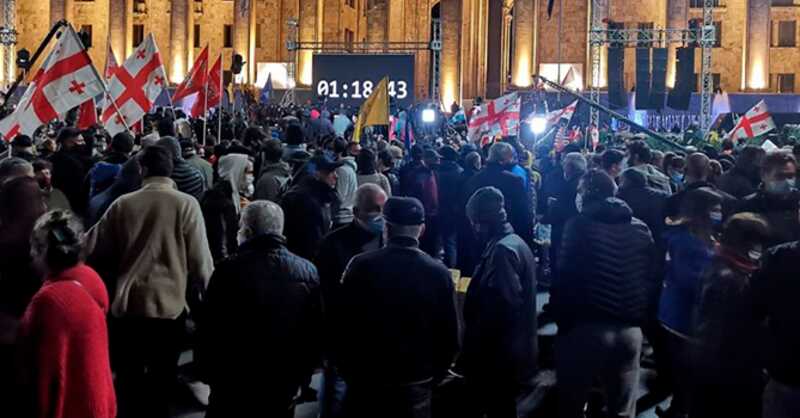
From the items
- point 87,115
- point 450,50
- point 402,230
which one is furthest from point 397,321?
point 450,50

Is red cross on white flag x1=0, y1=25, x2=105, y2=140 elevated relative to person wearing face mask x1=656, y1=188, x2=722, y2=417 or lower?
elevated

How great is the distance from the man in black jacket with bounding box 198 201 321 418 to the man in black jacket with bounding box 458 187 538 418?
1.13m

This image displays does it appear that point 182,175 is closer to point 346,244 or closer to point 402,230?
point 346,244

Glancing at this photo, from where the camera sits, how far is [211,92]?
54.9 feet

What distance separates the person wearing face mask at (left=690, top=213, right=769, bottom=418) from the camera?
5.23m

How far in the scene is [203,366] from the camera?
5.55m

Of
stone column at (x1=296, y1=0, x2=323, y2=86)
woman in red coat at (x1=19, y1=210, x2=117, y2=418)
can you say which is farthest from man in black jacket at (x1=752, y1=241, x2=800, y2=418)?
stone column at (x1=296, y1=0, x2=323, y2=86)

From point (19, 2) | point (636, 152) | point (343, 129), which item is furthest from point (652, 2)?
point (636, 152)

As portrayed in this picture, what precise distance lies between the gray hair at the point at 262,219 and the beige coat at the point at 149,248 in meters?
1.14

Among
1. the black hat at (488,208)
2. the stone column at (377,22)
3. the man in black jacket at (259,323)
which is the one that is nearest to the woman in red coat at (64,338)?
the man in black jacket at (259,323)

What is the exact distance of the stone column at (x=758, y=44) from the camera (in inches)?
1967

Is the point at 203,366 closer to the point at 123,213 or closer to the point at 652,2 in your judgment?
the point at 123,213

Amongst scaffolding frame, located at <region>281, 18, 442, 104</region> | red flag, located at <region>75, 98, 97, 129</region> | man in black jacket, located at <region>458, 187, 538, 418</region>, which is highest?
scaffolding frame, located at <region>281, 18, 442, 104</region>

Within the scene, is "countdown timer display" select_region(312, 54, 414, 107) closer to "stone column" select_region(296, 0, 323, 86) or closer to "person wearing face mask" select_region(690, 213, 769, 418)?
"person wearing face mask" select_region(690, 213, 769, 418)
